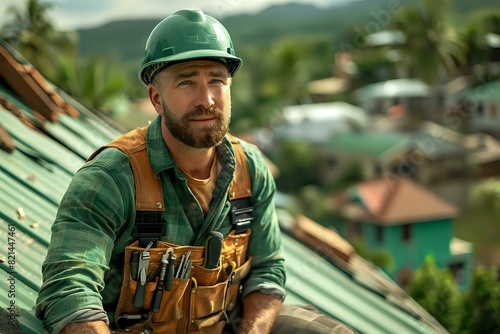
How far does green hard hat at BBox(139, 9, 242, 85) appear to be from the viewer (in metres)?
3.51

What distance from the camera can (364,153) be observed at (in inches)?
2502

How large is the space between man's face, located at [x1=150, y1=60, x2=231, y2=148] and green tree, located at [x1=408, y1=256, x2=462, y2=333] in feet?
69.1

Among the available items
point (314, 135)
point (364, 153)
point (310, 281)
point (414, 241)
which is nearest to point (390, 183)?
point (414, 241)

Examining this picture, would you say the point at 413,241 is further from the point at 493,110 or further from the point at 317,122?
the point at 493,110

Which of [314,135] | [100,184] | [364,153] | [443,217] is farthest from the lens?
[314,135]

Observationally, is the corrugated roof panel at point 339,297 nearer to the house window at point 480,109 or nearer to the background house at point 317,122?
the background house at point 317,122

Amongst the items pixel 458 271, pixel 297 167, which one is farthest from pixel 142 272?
pixel 297 167

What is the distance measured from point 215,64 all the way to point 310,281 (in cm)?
259

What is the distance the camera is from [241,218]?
3.89 m

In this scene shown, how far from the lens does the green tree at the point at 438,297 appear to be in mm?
24203

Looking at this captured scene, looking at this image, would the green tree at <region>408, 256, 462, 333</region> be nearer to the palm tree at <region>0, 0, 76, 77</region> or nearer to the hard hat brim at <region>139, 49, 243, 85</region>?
the hard hat brim at <region>139, 49, 243, 85</region>

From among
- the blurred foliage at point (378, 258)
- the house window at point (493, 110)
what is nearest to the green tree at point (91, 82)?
the blurred foliage at point (378, 258)

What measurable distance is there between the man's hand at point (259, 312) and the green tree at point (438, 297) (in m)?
20.5

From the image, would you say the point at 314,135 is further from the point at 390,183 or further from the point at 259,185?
the point at 259,185
